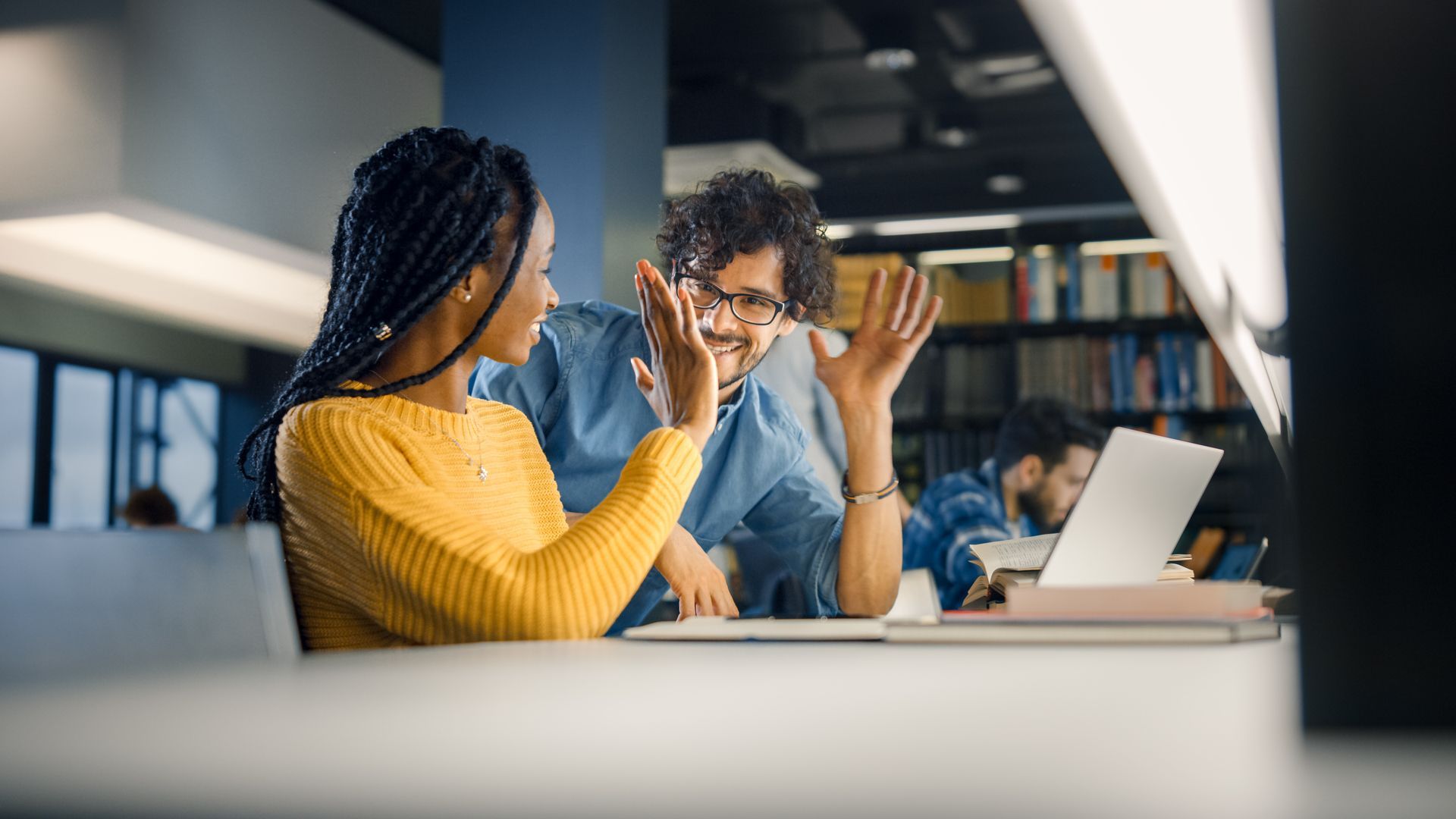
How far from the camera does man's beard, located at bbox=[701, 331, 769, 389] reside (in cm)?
202

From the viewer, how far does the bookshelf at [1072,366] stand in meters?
5.12

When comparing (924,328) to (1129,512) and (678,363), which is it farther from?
(1129,512)

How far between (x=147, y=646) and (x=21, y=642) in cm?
10

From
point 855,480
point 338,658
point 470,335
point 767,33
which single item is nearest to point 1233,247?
point 855,480

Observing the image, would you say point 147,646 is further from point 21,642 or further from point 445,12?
point 445,12

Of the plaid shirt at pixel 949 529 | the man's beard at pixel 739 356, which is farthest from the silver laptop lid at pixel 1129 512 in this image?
the plaid shirt at pixel 949 529

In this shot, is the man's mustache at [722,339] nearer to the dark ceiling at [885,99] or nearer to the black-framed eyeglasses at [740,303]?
the black-framed eyeglasses at [740,303]

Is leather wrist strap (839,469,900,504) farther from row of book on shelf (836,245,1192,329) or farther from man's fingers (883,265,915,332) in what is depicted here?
row of book on shelf (836,245,1192,329)

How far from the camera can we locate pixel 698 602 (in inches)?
67.1

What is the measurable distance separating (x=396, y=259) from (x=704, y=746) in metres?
1.10

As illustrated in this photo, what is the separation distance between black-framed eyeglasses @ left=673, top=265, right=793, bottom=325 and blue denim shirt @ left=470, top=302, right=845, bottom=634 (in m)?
0.11

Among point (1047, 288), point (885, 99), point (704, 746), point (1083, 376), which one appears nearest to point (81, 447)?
point (885, 99)

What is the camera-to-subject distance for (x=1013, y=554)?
59.5 inches

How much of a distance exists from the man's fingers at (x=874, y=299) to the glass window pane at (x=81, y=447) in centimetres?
547
